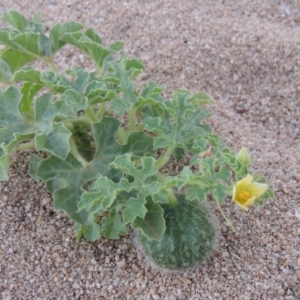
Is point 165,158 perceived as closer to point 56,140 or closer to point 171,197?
point 171,197

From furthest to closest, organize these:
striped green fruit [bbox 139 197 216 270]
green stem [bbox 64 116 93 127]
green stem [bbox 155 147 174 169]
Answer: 1. green stem [bbox 64 116 93 127]
2. green stem [bbox 155 147 174 169]
3. striped green fruit [bbox 139 197 216 270]

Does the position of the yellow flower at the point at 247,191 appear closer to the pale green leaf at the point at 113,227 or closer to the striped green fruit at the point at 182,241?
the striped green fruit at the point at 182,241

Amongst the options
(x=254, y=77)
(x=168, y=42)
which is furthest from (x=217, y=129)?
(x=168, y=42)

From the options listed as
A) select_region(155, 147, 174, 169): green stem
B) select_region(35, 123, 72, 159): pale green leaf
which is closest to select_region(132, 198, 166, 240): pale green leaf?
select_region(155, 147, 174, 169): green stem

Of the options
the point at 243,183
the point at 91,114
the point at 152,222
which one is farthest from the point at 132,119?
the point at 243,183

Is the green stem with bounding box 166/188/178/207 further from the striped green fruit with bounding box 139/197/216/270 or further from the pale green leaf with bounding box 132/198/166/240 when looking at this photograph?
the pale green leaf with bounding box 132/198/166/240

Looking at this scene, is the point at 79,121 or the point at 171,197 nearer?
the point at 171,197

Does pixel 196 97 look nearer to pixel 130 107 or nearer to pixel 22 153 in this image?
pixel 130 107

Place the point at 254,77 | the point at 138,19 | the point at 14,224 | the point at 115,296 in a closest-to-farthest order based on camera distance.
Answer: the point at 115,296 < the point at 14,224 < the point at 254,77 < the point at 138,19
